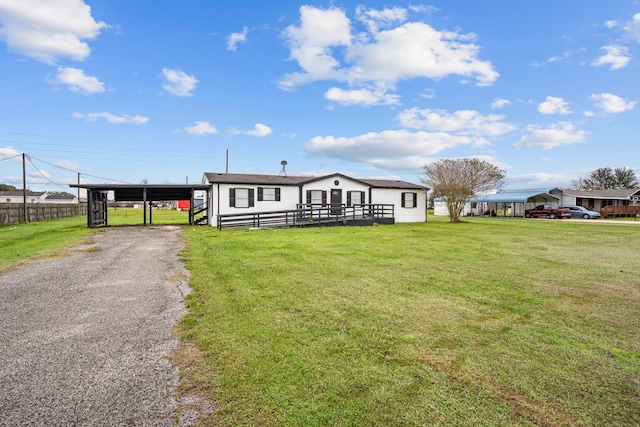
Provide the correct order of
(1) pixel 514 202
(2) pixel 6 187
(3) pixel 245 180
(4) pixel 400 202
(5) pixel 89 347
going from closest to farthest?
(5) pixel 89 347
(3) pixel 245 180
(4) pixel 400 202
(1) pixel 514 202
(2) pixel 6 187

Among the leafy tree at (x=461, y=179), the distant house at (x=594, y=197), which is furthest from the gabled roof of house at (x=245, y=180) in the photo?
the distant house at (x=594, y=197)

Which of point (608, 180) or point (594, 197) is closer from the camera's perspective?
point (594, 197)

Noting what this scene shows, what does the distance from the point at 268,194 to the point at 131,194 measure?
895 centimetres

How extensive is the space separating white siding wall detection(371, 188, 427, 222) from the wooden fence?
79.3 feet

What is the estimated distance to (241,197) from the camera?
21.2m

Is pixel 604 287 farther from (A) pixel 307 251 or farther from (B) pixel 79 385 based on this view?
(B) pixel 79 385

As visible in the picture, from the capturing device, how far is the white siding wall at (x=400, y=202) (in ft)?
84.3

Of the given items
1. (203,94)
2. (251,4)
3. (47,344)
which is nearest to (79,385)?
(47,344)

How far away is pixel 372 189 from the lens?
25.3 metres

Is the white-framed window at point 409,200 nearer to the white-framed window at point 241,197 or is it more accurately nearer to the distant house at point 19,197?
the white-framed window at point 241,197

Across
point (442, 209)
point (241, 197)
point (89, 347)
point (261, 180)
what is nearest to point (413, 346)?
point (89, 347)

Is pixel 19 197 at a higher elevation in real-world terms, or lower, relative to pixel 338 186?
higher

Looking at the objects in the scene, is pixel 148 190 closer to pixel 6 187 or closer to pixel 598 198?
pixel 598 198

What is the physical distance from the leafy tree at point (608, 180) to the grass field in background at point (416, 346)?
7548 centimetres
